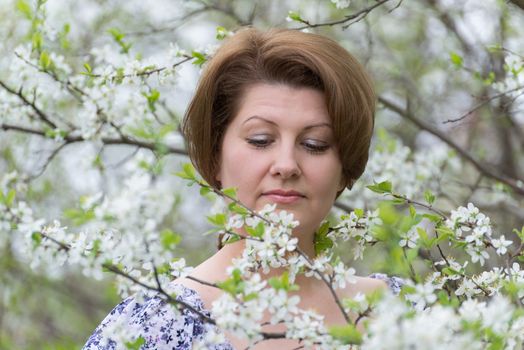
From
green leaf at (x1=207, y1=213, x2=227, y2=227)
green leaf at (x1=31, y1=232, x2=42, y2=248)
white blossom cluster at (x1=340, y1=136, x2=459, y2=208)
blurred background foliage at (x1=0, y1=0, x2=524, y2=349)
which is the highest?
blurred background foliage at (x1=0, y1=0, x2=524, y2=349)

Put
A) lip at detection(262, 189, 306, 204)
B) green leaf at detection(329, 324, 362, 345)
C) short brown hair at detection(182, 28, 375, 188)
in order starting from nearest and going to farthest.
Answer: green leaf at detection(329, 324, 362, 345) < lip at detection(262, 189, 306, 204) < short brown hair at detection(182, 28, 375, 188)

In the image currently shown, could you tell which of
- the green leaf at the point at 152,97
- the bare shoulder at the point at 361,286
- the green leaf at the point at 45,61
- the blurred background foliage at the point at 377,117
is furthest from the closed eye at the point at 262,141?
the blurred background foliage at the point at 377,117

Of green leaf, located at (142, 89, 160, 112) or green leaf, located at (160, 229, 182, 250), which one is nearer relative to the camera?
green leaf, located at (160, 229, 182, 250)

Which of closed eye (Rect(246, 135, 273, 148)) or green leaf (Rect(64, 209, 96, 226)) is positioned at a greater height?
closed eye (Rect(246, 135, 273, 148))

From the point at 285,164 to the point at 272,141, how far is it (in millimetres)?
96

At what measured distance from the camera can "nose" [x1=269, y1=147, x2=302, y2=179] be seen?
206cm

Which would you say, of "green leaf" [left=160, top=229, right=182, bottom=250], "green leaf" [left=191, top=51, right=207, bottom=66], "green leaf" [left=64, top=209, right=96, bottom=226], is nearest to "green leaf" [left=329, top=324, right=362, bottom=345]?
"green leaf" [left=160, top=229, right=182, bottom=250]

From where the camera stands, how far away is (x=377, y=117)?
17.4ft

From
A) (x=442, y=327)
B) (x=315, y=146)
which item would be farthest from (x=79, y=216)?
(x=315, y=146)

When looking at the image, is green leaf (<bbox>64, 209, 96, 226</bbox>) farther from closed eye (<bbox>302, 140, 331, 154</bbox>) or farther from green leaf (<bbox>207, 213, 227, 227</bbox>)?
closed eye (<bbox>302, 140, 331, 154</bbox>)

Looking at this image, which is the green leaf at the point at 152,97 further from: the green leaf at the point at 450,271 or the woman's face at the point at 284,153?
the green leaf at the point at 450,271

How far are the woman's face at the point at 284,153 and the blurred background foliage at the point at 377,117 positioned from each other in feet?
3.43

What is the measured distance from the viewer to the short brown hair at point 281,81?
87.1 inches

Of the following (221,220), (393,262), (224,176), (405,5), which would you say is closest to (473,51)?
(405,5)
